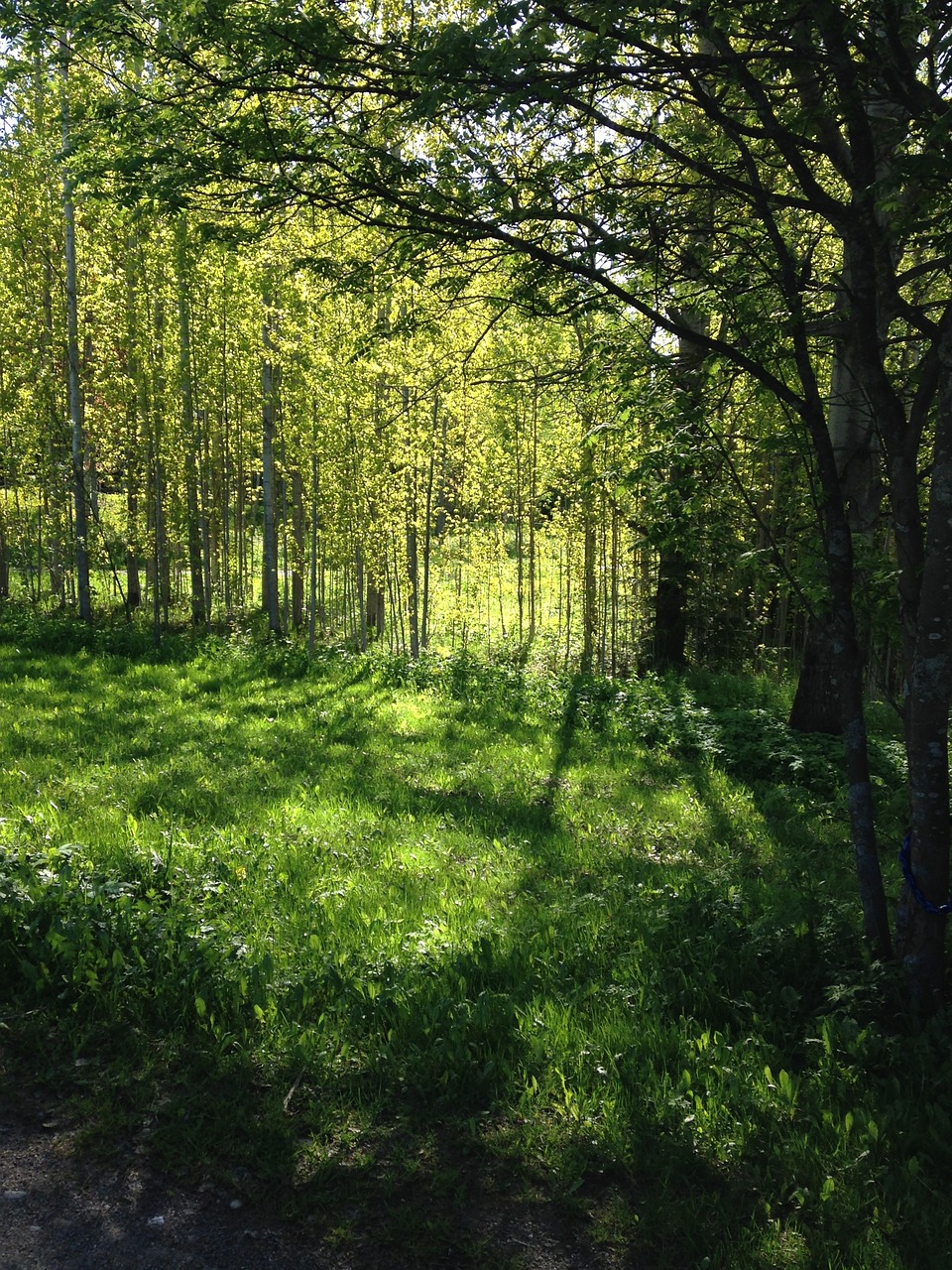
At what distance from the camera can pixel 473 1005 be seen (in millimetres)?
3695

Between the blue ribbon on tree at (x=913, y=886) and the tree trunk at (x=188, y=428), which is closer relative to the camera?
the blue ribbon on tree at (x=913, y=886)

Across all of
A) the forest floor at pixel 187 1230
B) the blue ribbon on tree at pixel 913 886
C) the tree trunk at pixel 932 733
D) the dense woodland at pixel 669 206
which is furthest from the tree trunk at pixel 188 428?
the blue ribbon on tree at pixel 913 886

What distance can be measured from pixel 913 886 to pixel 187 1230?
9.58ft

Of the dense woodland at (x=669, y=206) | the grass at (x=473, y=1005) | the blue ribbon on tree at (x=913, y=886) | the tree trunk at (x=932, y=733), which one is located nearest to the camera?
the grass at (x=473, y=1005)

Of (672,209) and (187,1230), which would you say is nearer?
(187,1230)

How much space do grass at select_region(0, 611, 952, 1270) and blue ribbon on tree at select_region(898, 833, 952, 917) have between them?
42cm

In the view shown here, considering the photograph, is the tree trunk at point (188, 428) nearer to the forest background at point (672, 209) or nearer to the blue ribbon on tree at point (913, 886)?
the forest background at point (672, 209)

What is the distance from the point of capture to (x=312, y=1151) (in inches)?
117

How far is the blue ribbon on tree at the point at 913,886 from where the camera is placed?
3426 mm

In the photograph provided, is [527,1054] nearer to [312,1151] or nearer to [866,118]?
[312,1151]

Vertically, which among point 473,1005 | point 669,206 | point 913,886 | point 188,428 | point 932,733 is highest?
point 188,428

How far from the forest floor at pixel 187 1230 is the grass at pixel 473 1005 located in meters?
0.06

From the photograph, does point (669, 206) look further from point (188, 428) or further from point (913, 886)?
point (188, 428)

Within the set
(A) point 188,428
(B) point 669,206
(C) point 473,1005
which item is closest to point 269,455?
(A) point 188,428
